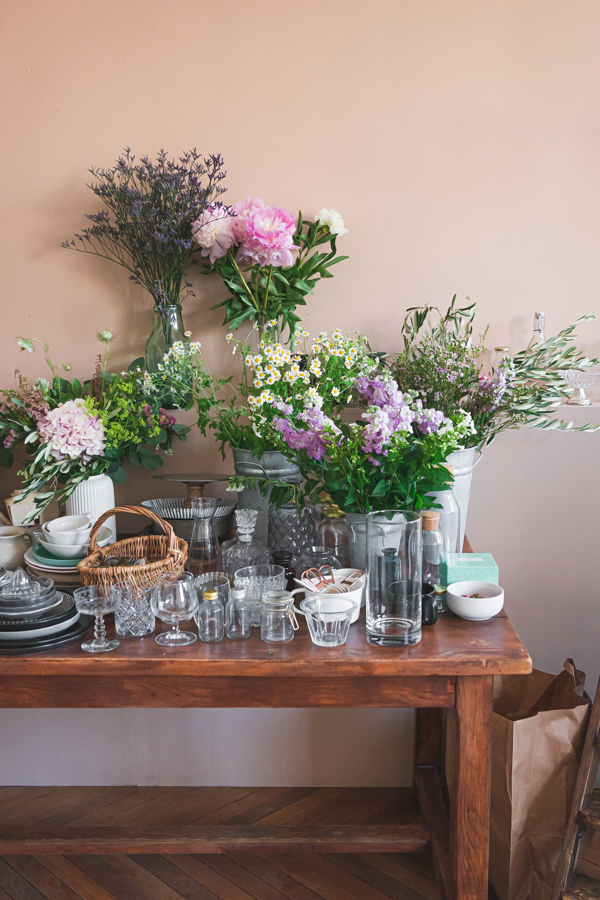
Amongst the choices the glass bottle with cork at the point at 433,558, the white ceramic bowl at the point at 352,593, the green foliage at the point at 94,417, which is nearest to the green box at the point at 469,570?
the glass bottle with cork at the point at 433,558

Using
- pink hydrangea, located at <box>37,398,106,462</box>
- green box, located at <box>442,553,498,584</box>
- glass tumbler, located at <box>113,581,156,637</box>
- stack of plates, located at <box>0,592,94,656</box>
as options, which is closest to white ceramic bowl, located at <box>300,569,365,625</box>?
green box, located at <box>442,553,498,584</box>

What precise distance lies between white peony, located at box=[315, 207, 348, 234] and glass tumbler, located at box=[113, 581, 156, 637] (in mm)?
1123

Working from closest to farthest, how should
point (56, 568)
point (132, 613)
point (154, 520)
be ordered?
point (132, 613), point (154, 520), point (56, 568)

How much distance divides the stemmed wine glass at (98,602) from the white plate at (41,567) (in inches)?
8.7

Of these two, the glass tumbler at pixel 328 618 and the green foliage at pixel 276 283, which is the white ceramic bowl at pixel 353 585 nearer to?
the glass tumbler at pixel 328 618

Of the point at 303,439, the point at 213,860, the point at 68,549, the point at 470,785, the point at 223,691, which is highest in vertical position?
the point at 303,439

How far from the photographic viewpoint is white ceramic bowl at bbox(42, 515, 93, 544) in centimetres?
158

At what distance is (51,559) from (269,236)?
1.02 m

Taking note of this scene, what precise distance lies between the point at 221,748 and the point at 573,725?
1.11m

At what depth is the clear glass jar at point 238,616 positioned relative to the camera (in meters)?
1.35

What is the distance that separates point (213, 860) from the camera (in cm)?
188

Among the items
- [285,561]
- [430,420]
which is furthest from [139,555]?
[430,420]

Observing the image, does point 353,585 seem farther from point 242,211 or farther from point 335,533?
point 242,211

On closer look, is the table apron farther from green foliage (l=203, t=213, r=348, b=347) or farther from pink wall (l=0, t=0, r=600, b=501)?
pink wall (l=0, t=0, r=600, b=501)
